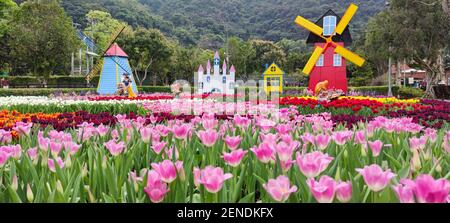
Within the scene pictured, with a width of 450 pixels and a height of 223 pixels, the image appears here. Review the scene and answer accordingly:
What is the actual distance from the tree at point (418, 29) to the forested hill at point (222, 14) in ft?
167

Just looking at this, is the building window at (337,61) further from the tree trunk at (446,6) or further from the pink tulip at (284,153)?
the pink tulip at (284,153)

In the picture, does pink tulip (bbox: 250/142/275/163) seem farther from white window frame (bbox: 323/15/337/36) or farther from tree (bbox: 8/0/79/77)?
tree (bbox: 8/0/79/77)

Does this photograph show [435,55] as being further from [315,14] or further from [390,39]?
[315,14]

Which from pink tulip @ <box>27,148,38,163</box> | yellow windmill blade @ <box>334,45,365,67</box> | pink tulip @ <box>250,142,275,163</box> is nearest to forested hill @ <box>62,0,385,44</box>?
yellow windmill blade @ <box>334,45,365,67</box>

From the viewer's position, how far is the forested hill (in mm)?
80750

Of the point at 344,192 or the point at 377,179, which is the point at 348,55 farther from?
the point at 344,192

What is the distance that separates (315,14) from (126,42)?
5276 cm

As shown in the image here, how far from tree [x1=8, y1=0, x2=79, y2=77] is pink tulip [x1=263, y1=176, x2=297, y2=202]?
3049cm

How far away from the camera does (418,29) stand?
81.7 feet

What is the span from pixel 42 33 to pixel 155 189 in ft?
100

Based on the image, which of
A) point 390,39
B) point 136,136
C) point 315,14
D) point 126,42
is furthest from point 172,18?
point 136,136

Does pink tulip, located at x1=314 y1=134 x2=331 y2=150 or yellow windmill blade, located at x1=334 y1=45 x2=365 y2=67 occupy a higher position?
yellow windmill blade, located at x1=334 y1=45 x2=365 y2=67
